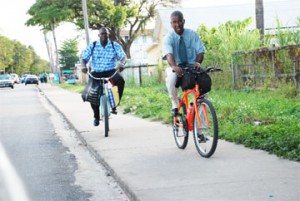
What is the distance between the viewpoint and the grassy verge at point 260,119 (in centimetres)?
676

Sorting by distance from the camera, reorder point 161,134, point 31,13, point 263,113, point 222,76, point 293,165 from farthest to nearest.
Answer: point 31,13
point 222,76
point 263,113
point 161,134
point 293,165

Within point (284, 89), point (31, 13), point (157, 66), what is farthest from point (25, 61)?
point (284, 89)

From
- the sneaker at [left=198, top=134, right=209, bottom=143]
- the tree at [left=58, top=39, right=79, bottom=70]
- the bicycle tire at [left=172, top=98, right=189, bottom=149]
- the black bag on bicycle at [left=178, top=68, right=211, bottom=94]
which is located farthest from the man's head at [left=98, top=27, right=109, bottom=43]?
the tree at [left=58, top=39, right=79, bottom=70]

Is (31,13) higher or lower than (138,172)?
higher

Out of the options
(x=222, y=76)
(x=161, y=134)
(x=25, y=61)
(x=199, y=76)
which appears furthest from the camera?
(x=25, y=61)

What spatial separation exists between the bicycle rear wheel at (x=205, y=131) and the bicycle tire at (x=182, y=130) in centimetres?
34

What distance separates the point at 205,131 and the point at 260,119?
2.82 metres

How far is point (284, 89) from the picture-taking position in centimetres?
1301

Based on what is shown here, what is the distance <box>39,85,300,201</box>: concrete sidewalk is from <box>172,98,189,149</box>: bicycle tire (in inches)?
4.1

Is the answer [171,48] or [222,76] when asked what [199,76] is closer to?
[171,48]

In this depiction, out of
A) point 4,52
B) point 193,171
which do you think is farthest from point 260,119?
point 4,52

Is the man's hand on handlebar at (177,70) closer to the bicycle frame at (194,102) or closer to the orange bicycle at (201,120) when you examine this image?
the orange bicycle at (201,120)

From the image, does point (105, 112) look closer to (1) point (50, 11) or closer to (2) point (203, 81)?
(2) point (203, 81)

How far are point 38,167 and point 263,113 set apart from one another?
182 inches
